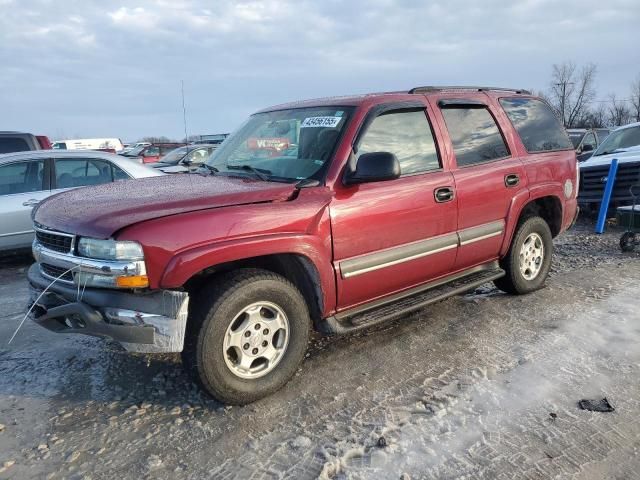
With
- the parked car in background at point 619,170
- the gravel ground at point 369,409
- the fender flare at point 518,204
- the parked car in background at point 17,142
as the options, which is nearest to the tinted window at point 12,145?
the parked car in background at point 17,142

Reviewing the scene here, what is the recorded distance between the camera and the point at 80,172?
23.3 feet

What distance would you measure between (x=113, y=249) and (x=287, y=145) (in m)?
1.57

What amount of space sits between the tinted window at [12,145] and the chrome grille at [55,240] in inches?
234

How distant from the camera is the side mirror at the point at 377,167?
334 cm

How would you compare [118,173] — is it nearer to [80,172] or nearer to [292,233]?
[80,172]

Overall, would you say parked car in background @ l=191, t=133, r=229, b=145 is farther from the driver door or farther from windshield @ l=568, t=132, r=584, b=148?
the driver door

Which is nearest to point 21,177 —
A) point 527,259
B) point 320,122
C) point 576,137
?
point 320,122

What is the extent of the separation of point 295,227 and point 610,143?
9454 mm

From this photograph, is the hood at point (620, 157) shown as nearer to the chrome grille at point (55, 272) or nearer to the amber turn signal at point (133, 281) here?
the amber turn signal at point (133, 281)

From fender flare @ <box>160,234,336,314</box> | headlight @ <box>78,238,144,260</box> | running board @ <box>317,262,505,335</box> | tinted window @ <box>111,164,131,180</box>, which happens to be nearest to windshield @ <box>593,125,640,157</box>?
running board @ <box>317,262,505,335</box>

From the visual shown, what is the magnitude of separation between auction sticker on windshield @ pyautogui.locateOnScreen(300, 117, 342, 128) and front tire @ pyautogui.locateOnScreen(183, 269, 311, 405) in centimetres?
121

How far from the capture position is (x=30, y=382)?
358 cm

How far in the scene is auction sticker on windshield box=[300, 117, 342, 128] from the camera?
3.74 meters

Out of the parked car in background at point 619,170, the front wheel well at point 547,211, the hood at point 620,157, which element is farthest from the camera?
the hood at point 620,157
